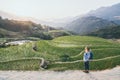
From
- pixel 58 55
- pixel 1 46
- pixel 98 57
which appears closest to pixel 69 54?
pixel 58 55

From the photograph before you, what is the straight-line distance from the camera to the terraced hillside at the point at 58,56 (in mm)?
44031

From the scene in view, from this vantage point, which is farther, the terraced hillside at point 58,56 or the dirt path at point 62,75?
the terraced hillside at point 58,56

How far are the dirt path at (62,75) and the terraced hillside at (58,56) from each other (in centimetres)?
224

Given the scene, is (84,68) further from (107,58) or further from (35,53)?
(35,53)

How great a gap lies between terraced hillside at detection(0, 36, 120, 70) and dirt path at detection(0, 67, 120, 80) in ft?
7.36

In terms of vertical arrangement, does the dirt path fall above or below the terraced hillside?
below

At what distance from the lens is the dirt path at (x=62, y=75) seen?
1457 inches

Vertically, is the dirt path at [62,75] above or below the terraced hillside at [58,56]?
below

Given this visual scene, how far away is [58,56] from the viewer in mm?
48594

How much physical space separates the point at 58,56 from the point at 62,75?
30.3ft

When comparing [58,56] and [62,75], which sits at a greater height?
[58,56]

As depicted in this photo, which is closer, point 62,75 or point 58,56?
point 62,75

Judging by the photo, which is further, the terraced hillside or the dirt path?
the terraced hillside

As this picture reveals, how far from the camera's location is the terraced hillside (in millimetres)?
44031
